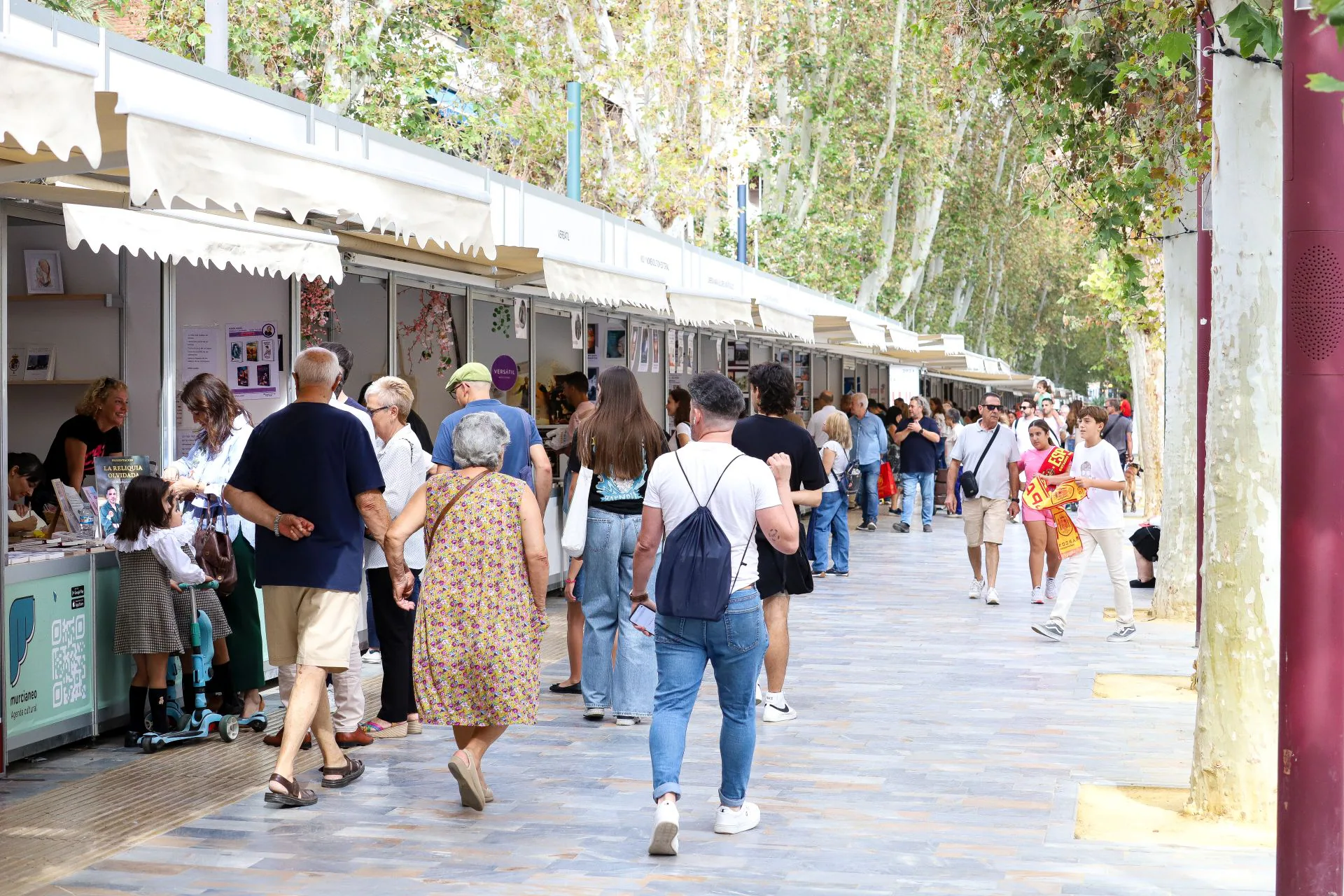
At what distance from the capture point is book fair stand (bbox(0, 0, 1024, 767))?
17.9 ft

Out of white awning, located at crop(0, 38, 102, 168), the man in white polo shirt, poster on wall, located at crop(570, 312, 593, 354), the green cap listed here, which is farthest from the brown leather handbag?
the man in white polo shirt

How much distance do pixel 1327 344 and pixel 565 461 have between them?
1101cm

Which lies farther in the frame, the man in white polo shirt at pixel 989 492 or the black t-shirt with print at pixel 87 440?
the man in white polo shirt at pixel 989 492

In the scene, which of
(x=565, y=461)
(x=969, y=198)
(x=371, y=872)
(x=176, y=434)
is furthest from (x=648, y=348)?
(x=969, y=198)

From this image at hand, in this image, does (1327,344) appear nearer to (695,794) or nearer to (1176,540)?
(695,794)

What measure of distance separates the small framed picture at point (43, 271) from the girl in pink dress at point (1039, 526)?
25.3 feet

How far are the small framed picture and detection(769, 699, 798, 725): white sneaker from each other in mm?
5057

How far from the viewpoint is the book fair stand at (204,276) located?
546 cm

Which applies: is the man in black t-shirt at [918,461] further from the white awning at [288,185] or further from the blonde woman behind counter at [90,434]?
the white awning at [288,185]

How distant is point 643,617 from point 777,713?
73.0 inches

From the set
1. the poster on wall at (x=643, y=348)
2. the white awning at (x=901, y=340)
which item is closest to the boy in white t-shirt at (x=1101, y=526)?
the poster on wall at (x=643, y=348)

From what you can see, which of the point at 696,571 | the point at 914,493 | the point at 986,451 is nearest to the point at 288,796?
the point at 696,571

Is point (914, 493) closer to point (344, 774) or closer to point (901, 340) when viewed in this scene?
point (901, 340)

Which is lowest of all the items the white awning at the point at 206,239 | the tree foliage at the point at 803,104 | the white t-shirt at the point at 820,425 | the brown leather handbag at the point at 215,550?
the brown leather handbag at the point at 215,550
